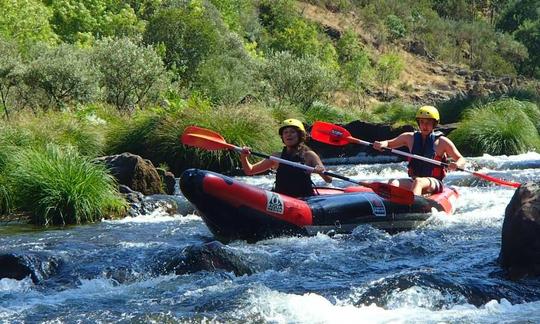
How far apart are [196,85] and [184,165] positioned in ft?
39.1

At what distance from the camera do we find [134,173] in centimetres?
1129

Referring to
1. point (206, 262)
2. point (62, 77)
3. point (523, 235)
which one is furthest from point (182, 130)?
point (523, 235)

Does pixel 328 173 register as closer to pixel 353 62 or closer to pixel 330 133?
pixel 330 133

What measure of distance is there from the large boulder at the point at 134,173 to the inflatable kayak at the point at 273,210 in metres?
3.17

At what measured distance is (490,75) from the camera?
47.4 metres

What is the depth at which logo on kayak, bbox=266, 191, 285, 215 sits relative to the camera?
26.6ft

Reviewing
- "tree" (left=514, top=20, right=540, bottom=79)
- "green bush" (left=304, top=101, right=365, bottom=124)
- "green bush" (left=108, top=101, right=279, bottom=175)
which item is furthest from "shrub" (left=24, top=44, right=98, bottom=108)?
"tree" (left=514, top=20, right=540, bottom=79)

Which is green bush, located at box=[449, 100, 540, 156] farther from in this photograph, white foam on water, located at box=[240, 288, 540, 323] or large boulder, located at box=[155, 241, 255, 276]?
white foam on water, located at box=[240, 288, 540, 323]

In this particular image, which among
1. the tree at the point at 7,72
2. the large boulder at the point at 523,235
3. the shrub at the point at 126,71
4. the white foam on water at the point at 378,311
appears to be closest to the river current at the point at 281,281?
the white foam on water at the point at 378,311

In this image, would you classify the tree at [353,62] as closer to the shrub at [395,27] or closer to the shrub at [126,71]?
the shrub at [395,27]

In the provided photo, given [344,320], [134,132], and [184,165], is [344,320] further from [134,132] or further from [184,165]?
[134,132]

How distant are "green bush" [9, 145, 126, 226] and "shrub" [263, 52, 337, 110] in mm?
14930

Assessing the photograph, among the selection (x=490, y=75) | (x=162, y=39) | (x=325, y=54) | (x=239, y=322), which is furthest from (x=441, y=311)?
(x=490, y=75)

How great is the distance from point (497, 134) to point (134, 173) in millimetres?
9283
